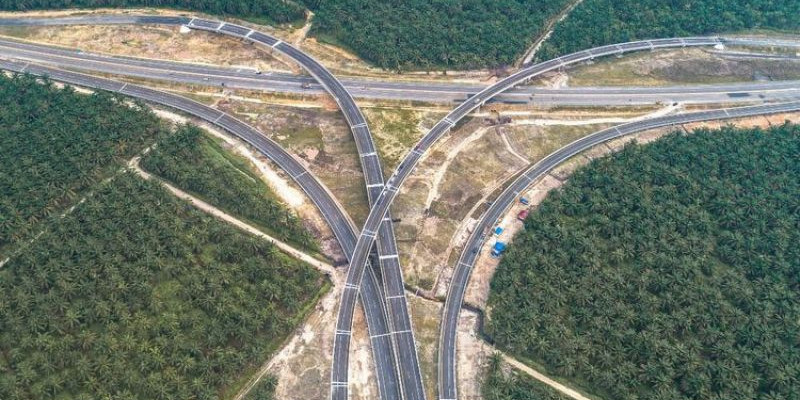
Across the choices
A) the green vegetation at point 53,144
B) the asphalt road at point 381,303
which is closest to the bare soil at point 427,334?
the asphalt road at point 381,303

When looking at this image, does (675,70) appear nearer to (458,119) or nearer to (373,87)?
(458,119)

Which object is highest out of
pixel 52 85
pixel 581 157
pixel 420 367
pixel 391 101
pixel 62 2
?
pixel 62 2

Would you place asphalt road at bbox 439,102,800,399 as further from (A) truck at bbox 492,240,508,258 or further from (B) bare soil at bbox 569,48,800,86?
(B) bare soil at bbox 569,48,800,86

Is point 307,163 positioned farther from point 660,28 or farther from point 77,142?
point 660,28

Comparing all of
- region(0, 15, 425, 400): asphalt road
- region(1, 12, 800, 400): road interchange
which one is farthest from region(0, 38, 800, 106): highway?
region(0, 15, 425, 400): asphalt road

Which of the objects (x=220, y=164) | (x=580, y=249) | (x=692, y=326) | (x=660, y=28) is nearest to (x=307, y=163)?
(x=220, y=164)
